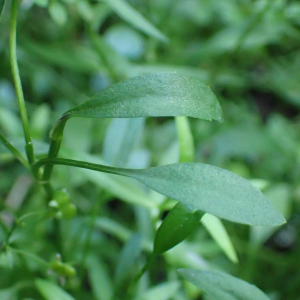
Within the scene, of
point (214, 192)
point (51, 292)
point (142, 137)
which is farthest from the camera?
point (142, 137)

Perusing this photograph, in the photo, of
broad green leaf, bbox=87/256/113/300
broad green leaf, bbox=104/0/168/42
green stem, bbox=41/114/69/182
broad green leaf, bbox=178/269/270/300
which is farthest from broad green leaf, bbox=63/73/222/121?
broad green leaf, bbox=87/256/113/300

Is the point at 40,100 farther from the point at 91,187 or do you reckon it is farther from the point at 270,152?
the point at 270,152

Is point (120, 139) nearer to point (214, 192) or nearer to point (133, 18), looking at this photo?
point (133, 18)

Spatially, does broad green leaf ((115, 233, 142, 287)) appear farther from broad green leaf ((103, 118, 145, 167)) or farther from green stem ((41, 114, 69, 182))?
green stem ((41, 114, 69, 182))

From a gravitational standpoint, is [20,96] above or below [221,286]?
above

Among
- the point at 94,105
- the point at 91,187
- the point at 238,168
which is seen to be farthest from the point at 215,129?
the point at 94,105

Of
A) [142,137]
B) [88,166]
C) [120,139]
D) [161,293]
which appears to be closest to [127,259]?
[161,293]
